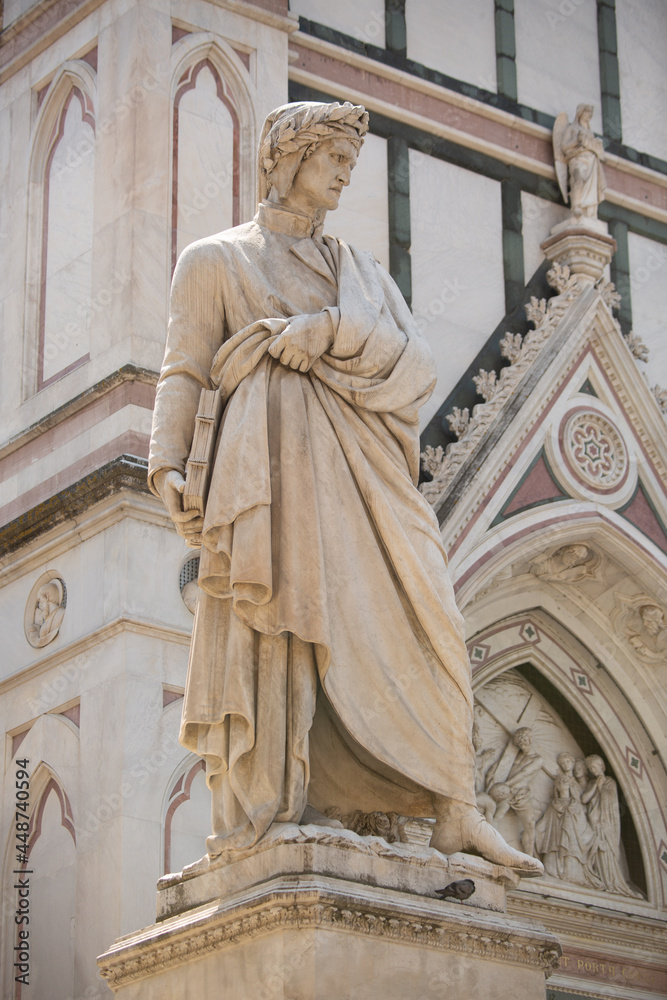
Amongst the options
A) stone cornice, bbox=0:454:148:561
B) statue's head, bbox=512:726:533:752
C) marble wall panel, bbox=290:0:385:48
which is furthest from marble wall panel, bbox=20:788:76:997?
marble wall panel, bbox=290:0:385:48

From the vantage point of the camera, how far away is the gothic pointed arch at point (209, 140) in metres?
12.2

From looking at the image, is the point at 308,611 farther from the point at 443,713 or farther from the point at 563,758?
the point at 563,758

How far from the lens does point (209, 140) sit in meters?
12.5

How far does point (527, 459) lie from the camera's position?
12.9 meters

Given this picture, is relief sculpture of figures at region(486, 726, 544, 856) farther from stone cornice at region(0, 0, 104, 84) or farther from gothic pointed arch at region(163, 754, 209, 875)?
stone cornice at region(0, 0, 104, 84)

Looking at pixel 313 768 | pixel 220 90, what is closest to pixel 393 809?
pixel 313 768

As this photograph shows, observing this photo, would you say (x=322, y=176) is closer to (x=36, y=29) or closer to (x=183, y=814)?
(x=183, y=814)

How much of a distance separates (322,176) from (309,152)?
0.09 metres

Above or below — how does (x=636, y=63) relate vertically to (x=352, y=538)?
above

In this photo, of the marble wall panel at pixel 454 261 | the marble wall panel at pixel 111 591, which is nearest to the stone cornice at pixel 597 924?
the marble wall panel at pixel 111 591

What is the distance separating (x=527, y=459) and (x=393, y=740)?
743 centimetres

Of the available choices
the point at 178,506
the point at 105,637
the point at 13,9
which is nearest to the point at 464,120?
the point at 13,9

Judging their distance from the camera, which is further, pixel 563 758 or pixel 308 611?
pixel 563 758

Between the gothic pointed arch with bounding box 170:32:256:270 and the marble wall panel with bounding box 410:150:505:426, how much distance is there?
173 cm
